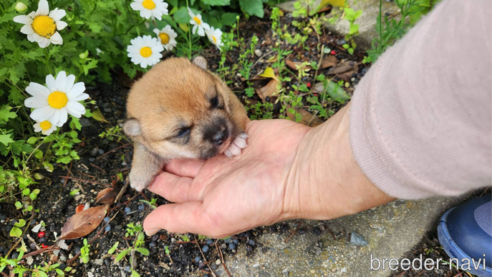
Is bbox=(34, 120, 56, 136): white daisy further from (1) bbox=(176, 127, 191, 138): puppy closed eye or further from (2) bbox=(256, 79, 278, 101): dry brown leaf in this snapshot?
(2) bbox=(256, 79, 278, 101): dry brown leaf

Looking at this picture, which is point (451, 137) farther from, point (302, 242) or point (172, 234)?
point (172, 234)

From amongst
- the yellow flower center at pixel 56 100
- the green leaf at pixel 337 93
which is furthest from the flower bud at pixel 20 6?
the green leaf at pixel 337 93

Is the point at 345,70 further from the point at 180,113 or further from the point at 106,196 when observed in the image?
the point at 106,196

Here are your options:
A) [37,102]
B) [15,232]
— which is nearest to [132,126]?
[37,102]

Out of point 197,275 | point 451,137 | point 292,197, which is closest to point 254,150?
point 292,197

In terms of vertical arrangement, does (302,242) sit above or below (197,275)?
above
